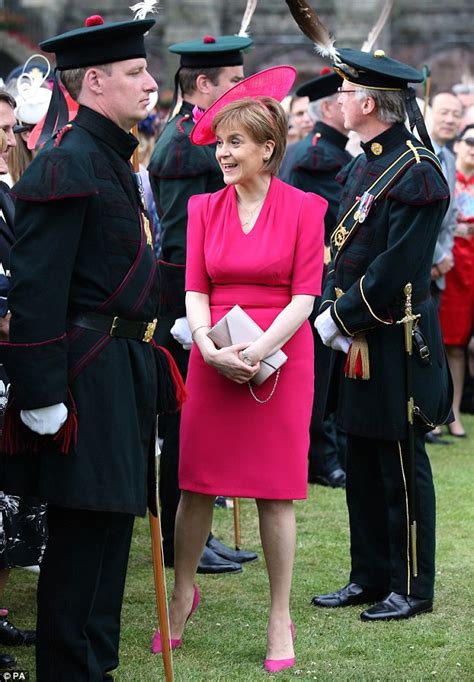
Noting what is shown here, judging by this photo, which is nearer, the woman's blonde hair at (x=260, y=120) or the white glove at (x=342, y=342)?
the woman's blonde hair at (x=260, y=120)

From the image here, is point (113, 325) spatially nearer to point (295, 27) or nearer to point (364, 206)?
point (364, 206)

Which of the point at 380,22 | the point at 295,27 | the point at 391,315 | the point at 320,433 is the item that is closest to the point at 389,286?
the point at 391,315

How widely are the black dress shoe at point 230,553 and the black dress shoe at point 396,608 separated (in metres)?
0.98

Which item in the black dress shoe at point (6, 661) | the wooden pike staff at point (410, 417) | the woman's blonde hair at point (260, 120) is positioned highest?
the woman's blonde hair at point (260, 120)

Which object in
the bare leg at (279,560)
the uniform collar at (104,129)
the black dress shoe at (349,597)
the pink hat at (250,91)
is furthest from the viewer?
the black dress shoe at (349,597)

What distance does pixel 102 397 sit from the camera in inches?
153

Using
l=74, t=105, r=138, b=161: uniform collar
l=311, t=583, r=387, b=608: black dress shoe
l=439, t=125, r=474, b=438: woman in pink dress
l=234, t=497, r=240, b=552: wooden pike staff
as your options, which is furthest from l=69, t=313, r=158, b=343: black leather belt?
l=439, t=125, r=474, b=438: woman in pink dress

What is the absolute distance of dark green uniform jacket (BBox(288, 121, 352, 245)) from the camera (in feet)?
24.7

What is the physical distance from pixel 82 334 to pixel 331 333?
62.1 inches

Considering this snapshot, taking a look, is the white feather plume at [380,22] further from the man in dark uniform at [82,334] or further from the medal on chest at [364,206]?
the man in dark uniform at [82,334]

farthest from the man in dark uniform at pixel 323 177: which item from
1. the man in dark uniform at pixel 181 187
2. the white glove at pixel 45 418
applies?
the white glove at pixel 45 418

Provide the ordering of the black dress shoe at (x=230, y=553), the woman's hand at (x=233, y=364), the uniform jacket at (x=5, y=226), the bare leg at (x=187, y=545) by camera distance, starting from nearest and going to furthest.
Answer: the uniform jacket at (x=5, y=226) < the woman's hand at (x=233, y=364) < the bare leg at (x=187, y=545) < the black dress shoe at (x=230, y=553)

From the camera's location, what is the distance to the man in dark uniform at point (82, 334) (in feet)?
12.1

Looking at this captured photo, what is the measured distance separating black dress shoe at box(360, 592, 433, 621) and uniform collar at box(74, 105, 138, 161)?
2243 millimetres
